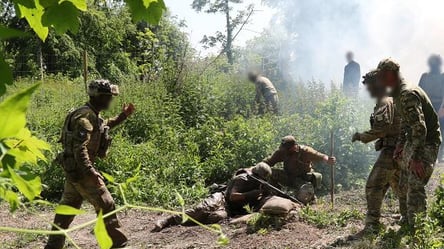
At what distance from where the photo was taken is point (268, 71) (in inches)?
575

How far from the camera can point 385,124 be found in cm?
536

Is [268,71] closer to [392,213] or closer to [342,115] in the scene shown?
[342,115]

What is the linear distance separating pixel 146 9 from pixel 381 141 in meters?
4.31

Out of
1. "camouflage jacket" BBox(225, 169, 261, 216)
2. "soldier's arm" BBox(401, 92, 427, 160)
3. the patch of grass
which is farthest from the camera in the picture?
"camouflage jacket" BBox(225, 169, 261, 216)

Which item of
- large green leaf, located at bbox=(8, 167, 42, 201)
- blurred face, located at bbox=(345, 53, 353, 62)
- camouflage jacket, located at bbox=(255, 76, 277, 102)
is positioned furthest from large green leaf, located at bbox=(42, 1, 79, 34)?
blurred face, located at bbox=(345, 53, 353, 62)

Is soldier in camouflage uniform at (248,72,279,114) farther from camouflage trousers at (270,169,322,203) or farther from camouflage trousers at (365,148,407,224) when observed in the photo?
camouflage trousers at (365,148,407,224)

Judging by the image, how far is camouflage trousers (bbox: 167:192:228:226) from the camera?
6559mm

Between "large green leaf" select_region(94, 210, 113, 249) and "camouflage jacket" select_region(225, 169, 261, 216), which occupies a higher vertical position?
"large green leaf" select_region(94, 210, 113, 249)

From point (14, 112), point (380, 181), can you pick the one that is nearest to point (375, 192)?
point (380, 181)

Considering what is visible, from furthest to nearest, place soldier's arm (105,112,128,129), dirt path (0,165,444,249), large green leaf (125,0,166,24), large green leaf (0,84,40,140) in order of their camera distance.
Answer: dirt path (0,165,444,249) → soldier's arm (105,112,128,129) → large green leaf (125,0,166,24) → large green leaf (0,84,40,140)

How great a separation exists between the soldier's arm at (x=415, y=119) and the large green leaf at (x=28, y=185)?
437cm

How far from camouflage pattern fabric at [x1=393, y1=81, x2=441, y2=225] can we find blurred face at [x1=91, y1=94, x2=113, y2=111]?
2.67 meters

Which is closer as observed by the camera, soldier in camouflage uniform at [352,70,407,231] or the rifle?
soldier in camouflage uniform at [352,70,407,231]

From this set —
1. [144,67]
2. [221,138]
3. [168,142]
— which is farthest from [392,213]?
[144,67]
